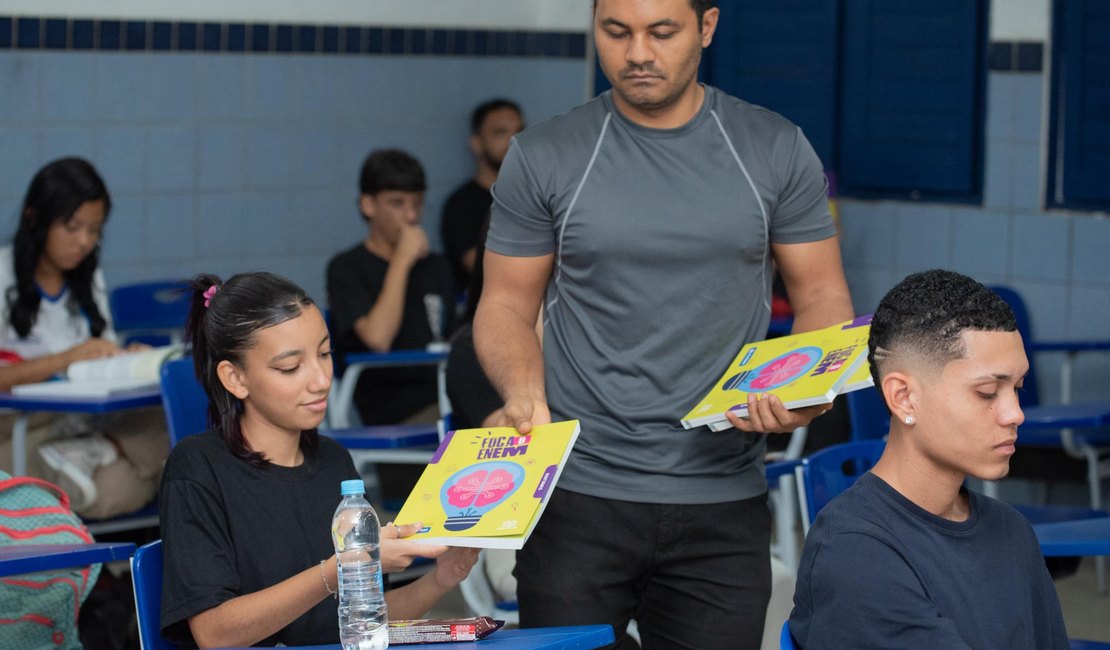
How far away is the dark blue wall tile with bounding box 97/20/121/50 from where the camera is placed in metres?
5.58

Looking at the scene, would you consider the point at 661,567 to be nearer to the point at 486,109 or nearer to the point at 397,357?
the point at 397,357

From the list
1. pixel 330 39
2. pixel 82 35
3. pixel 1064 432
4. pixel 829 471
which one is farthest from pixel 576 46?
pixel 829 471

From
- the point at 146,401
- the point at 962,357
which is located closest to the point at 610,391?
the point at 962,357

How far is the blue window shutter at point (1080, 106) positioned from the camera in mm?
5527

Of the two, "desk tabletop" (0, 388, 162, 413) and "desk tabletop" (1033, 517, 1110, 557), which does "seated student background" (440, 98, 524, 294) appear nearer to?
"desk tabletop" (0, 388, 162, 413)

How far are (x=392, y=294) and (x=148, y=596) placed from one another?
2.93m

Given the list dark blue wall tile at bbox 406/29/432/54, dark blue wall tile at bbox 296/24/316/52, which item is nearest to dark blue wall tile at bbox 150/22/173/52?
dark blue wall tile at bbox 296/24/316/52

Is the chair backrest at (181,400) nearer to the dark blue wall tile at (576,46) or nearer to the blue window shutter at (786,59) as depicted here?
the blue window shutter at (786,59)

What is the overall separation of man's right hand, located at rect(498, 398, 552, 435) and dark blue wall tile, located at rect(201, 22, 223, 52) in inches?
154

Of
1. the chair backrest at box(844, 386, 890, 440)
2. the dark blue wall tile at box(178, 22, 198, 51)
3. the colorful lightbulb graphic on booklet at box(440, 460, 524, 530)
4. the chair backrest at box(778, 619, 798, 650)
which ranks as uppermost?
the dark blue wall tile at box(178, 22, 198, 51)

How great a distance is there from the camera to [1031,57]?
571cm

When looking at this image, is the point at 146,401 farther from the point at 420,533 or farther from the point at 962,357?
the point at 962,357

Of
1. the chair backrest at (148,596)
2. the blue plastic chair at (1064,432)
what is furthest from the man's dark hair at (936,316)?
the blue plastic chair at (1064,432)

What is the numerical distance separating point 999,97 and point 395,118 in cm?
255
